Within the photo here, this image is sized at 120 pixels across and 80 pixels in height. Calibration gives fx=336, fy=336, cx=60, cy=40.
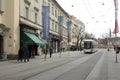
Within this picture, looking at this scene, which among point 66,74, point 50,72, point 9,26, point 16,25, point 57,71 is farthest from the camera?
point 16,25

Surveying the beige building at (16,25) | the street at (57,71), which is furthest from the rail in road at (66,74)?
the beige building at (16,25)

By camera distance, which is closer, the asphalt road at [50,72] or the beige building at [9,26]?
the asphalt road at [50,72]

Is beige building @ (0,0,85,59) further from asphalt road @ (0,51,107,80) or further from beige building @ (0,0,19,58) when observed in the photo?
asphalt road @ (0,51,107,80)

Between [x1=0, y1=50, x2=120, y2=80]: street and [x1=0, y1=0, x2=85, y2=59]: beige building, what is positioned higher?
[x1=0, y1=0, x2=85, y2=59]: beige building

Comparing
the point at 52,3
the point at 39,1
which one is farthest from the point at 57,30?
the point at 39,1

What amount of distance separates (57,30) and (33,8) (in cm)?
2767

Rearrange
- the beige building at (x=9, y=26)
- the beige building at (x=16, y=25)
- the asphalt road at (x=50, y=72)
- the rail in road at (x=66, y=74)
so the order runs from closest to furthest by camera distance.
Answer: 1. the rail in road at (x=66, y=74)
2. the asphalt road at (x=50, y=72)
3. the beige building at (x=16, y=25)
4. the beige building at (x=9, y=26)

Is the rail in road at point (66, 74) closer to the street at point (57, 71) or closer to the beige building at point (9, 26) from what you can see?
the street at point (57, 71)

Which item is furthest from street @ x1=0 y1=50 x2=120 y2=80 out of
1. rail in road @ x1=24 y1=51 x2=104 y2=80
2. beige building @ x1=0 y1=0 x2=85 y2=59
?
beige building @ x1=0 y1=0 x2=85 y2=59

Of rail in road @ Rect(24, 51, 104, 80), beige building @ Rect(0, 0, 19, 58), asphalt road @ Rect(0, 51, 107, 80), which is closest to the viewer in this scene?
rail in road @ Rect(24, 51, 104, 80)

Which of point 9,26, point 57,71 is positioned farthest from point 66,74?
point 9,26

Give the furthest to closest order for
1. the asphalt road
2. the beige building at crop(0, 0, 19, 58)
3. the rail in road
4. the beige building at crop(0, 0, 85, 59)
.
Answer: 1. the beige building at crop(0, 0, 19, 58)
2. the beige building at crop(0, 0, 85, 59)
3. the asphalt road
4. the rail in road

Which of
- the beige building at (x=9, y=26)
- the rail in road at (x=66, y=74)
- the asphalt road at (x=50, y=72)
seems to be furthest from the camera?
the beige building at (x=9, y=26)

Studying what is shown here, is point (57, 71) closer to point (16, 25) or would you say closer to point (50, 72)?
point (50, 72)
